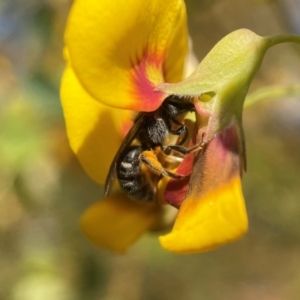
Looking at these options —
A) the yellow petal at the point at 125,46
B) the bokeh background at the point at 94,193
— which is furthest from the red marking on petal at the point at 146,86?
the bokeh background at the point at 94,193

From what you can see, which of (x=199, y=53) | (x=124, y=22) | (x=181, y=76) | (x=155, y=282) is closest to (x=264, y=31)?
(x=199, y=53)

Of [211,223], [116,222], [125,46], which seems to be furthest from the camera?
[116,222]

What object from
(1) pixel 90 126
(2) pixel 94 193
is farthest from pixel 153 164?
(2) pixel 94 193

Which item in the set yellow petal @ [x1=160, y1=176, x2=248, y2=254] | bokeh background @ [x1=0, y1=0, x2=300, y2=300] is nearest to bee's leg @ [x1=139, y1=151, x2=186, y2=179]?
yellow petal @ [x1=160, y1=176, x2=248, y2=254]

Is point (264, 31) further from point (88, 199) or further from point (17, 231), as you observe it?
point (17, 231)

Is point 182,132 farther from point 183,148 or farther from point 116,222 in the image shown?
point 116,222

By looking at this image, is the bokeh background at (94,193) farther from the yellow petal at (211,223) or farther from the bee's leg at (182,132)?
the yellow petal at (211,223)
